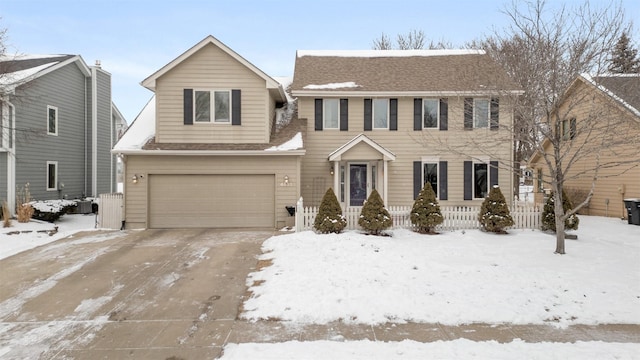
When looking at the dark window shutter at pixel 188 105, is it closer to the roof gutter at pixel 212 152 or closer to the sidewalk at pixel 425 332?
the roof gutter at pixel 212 152

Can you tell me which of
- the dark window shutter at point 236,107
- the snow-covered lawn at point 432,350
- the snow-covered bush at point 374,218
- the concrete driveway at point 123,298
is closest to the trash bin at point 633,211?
the snow-covered bush at point 374,218

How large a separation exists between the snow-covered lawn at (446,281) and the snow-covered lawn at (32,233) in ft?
22.4

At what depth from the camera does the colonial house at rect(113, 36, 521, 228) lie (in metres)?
13.3

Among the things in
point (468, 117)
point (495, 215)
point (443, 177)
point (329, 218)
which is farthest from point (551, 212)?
point (329, 218)

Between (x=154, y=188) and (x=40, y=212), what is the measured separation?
496 cm

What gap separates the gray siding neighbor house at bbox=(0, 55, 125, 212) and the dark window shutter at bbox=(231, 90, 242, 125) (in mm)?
7754

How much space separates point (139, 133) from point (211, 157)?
3175mm

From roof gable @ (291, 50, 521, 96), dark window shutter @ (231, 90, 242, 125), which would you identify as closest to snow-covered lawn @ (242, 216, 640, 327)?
dark window shutter @ (231, 90, 242, 125)

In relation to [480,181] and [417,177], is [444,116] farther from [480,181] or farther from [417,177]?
[480,181]

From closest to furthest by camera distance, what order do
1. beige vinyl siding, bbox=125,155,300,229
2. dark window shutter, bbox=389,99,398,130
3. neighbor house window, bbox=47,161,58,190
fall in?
beige vinyl siding, bbox=125,155,300,229
dark window shutter, bbox=389,99,398,130
neighbor house window, bbox=47,161,58,190

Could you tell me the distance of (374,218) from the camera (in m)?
10.9

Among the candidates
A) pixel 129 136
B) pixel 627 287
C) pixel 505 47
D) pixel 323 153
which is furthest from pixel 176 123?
pixel 627 287

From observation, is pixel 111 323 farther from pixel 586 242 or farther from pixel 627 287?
pixel 586 242

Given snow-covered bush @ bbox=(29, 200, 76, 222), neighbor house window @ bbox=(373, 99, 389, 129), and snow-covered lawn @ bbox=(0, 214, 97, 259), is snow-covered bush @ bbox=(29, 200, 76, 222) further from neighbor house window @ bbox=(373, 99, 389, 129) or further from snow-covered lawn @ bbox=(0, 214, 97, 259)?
neighbor house window @ bbox=(373, 99, 389, 129)
